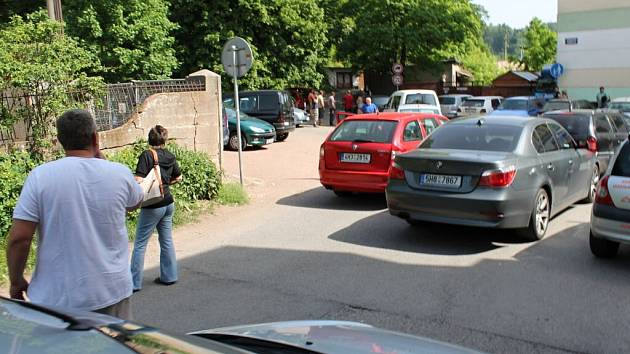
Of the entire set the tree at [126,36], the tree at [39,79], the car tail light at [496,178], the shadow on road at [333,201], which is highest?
the tree at [126,36]

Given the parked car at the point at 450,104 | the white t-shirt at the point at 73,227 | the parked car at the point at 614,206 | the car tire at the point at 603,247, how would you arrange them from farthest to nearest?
1. the parked car at the point at 450,104
2. the car tire at the point at 603,247
3. the parked car at the point at 614,206
4. the white t-shirt at the point at 73,227

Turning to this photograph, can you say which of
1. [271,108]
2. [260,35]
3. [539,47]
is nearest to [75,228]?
[271,108]

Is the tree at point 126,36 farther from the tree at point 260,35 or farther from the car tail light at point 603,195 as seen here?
the car tail light at point 603,195

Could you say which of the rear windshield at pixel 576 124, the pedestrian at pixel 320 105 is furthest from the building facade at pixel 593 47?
the rear windshield at pixel 576 124

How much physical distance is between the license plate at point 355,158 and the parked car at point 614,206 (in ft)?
12.8

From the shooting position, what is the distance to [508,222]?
23.2ft

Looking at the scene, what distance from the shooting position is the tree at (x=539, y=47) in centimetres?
7656

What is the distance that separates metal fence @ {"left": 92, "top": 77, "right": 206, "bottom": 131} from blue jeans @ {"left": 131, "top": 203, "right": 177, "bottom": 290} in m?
3.99

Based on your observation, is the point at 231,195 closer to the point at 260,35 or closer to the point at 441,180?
the point at 441,180

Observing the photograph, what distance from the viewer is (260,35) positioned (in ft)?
94.3

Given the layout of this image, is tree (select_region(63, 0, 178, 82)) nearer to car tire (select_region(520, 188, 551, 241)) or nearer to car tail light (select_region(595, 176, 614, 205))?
car tire (select_region(520, 188, 551, 241))

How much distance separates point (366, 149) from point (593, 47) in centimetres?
2993

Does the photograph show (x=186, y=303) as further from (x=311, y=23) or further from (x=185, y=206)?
(x=311, y=23)

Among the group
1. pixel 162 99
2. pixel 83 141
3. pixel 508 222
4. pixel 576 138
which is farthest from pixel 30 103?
pixel 576 138
